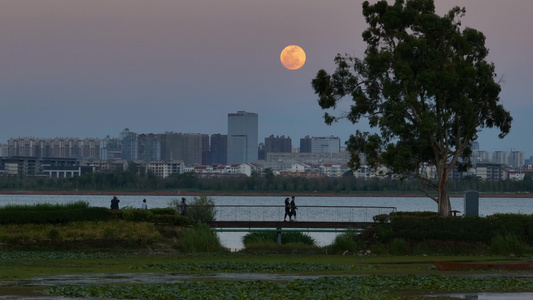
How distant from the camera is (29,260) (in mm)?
41438

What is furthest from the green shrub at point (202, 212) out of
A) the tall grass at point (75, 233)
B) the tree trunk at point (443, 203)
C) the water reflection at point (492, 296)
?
the water reflection at point (492, 296)

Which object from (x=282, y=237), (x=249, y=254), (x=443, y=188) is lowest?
(x=249, y=254)

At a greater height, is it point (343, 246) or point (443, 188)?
point (443, 188)

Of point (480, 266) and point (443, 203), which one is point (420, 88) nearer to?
point (443, 203)

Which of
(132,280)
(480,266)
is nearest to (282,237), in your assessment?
(480,266)

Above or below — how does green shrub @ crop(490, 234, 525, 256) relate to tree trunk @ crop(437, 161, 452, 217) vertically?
below

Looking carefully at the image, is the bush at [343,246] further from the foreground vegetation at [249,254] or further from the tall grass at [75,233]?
the tall grass at [75,233]

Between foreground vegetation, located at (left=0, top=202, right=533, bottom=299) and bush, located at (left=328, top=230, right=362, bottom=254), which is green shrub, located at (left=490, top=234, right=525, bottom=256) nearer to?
foreground vegetation, located at (left=0, top=202, right=533, bottom=299)

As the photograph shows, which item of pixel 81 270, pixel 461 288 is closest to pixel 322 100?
pixel 81 270

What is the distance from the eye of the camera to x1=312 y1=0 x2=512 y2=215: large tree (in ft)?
180

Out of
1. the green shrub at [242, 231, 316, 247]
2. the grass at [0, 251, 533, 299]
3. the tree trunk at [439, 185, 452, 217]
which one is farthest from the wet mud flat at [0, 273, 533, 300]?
the tree trunk at [439, 185, 452, 217]

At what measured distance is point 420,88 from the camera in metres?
55.8

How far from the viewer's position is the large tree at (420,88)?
180 feet

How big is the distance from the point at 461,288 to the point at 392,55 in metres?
27.0
